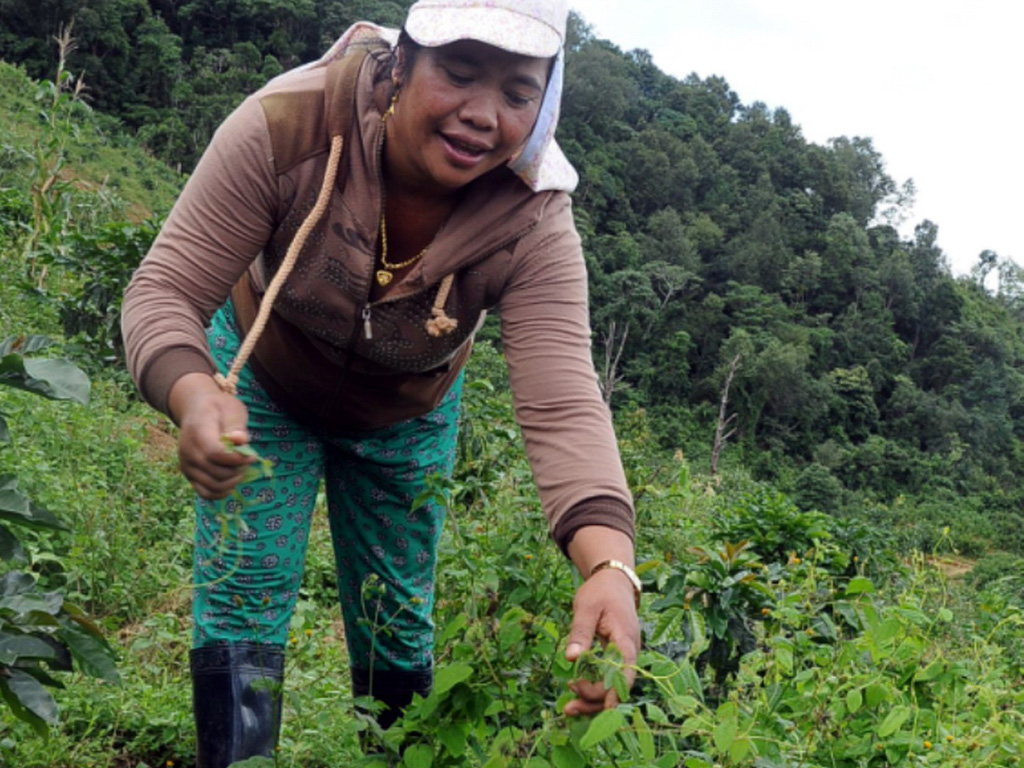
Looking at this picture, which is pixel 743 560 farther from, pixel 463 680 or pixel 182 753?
pixel 182 753

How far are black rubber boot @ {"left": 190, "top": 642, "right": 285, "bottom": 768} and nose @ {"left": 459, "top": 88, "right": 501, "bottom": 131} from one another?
0.97m

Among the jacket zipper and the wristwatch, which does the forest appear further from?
the jacket zipper

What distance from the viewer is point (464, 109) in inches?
63.6

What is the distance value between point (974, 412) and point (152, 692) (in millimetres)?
48673

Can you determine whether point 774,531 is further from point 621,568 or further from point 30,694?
point 30,694

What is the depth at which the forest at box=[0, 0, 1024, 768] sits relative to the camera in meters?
1.71

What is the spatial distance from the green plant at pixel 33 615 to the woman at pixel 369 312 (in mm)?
119

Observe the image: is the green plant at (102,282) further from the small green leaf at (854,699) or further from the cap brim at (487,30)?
the small green leaf at (854,699)

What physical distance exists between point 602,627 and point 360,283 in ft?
2.26

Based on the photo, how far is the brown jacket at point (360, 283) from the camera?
1587 mm

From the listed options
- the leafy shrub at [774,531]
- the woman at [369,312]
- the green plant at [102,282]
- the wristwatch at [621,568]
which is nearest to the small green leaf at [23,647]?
the woman at [369,312]

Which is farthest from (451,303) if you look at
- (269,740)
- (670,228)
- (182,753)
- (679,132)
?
(679,132)

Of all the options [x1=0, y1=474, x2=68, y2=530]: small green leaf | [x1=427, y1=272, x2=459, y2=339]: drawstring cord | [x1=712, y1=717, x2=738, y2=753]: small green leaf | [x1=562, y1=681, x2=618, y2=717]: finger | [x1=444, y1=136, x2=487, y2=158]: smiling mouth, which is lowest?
[x1=0, y1=474, x2=68, y2=530]: small green leaf

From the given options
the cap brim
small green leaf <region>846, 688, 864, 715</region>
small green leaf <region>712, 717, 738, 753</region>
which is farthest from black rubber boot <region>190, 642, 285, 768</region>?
the cap brim
